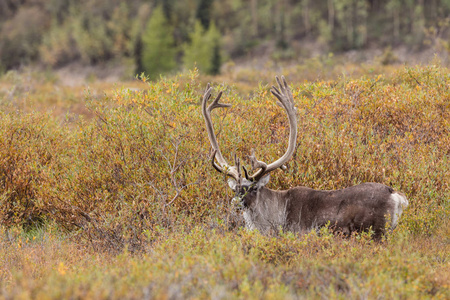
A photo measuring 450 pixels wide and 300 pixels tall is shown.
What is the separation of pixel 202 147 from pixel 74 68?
2667 inches

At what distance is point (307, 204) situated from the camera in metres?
6.35

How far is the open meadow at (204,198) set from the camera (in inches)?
165

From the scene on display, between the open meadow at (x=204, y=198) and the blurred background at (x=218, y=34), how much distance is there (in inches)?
1284

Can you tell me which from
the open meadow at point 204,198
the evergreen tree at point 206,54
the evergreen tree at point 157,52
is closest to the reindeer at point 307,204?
the open meadow at point 204,198

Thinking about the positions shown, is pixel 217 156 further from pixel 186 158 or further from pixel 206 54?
pixel 206 54

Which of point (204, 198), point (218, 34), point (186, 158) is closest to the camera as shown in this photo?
point (204, 198)

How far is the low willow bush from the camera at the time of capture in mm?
6559

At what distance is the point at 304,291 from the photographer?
4.25 metres

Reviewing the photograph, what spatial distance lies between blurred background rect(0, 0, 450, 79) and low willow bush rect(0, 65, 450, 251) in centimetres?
3238

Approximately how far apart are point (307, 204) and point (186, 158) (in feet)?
7.38

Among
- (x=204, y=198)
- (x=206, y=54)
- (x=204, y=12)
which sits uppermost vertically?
(x=204, y=12)

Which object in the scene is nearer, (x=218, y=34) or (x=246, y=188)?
(x=246, y=188)

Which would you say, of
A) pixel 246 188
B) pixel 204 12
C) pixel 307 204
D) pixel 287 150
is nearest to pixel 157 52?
pixel 204 12

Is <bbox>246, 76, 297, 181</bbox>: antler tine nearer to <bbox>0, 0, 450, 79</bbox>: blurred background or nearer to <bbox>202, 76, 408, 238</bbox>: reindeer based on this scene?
<bbox>202, 76, 408, 238</bbox>: reindeer
